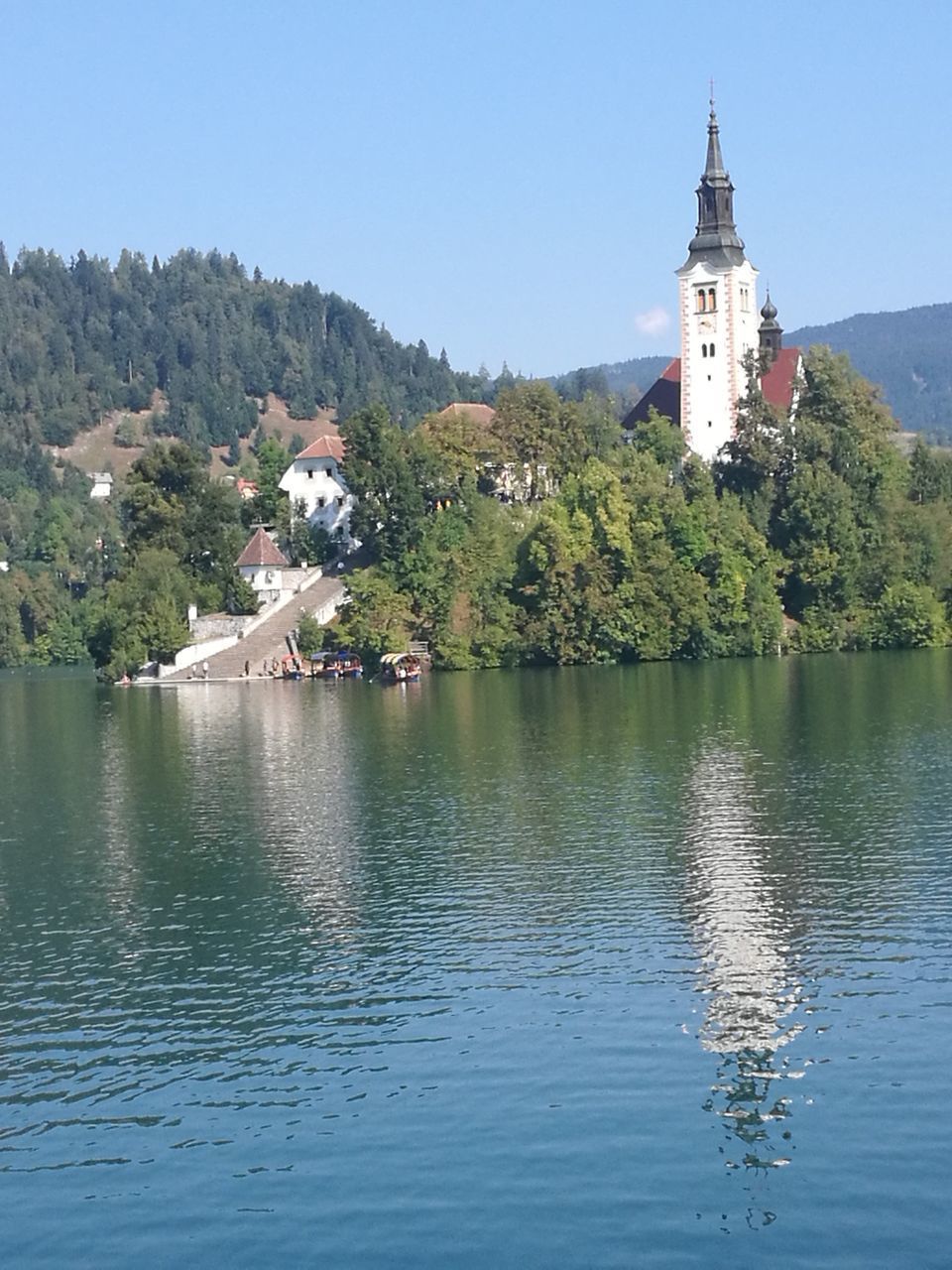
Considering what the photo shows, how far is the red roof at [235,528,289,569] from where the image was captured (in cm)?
8669

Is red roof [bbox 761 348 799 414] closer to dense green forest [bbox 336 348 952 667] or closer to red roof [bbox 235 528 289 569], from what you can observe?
dense green forest [bbox 336 348 952 667]

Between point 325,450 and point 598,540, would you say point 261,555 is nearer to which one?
point 325,450

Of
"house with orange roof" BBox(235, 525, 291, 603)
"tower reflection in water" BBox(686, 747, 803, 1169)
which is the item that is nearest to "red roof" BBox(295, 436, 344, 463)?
"house with orange roof" BBox(235, 525, 291, 603)

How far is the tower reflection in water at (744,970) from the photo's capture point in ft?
59.9

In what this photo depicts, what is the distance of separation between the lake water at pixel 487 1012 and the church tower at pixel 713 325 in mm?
46887

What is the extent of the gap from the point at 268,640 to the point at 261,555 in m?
6.70

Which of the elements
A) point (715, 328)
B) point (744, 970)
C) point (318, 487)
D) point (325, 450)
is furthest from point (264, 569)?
point (744, 970)

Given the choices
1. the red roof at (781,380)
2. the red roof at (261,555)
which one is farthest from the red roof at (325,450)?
the red roof at (781,380)

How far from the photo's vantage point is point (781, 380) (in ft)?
298

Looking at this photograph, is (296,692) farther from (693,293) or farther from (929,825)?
(929,825)

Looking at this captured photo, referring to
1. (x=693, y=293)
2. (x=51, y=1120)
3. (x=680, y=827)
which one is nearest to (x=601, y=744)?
(x=680, y=827)

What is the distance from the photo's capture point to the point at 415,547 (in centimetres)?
8356

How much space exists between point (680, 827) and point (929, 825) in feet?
15.9

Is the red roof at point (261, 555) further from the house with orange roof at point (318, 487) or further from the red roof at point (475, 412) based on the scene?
the red roof at point (475, 412)
